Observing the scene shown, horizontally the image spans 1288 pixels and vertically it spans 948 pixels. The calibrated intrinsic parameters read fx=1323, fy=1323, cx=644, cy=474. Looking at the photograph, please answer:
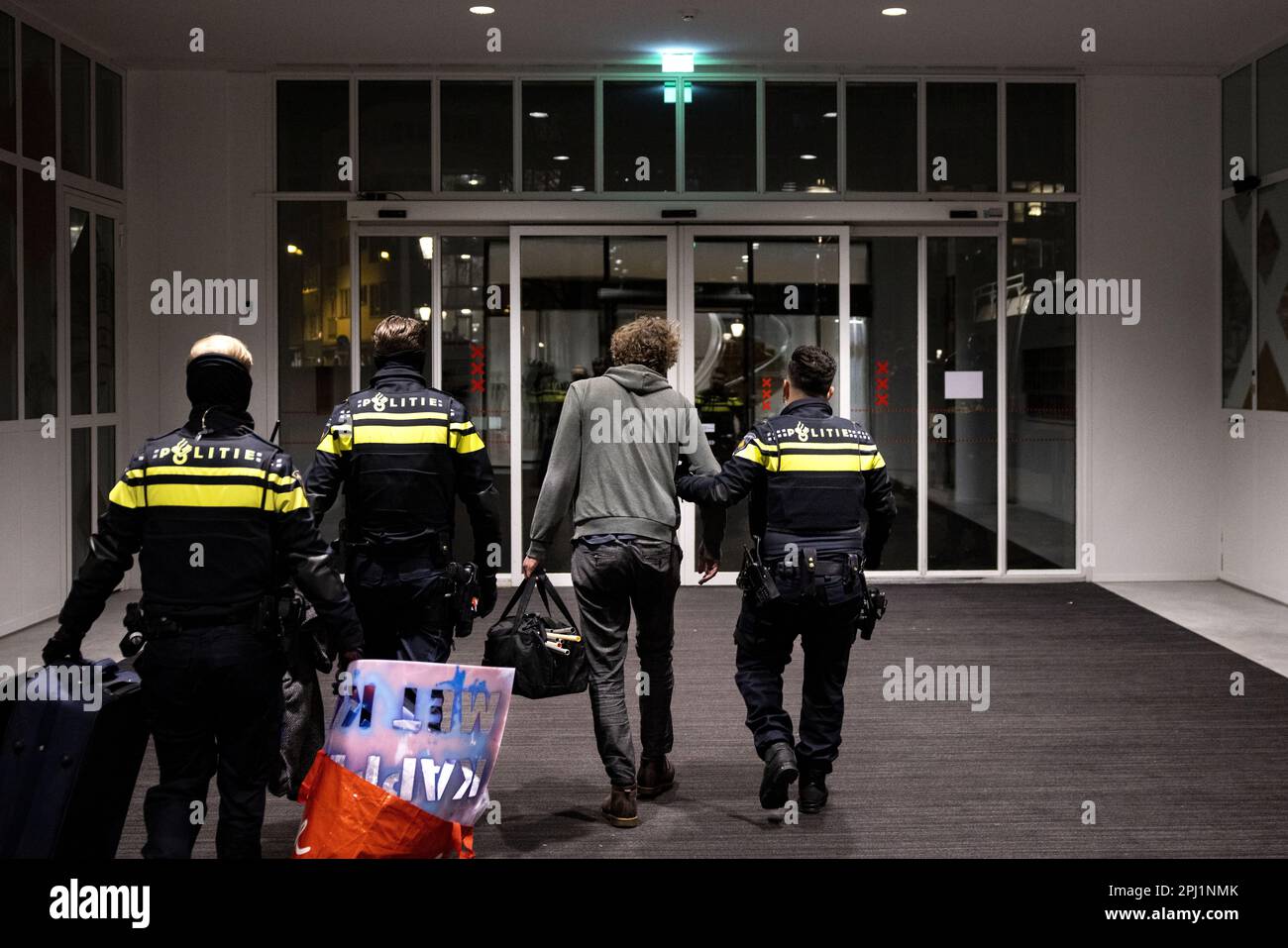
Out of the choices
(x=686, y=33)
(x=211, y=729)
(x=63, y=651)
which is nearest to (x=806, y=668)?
(x=211, y=729)

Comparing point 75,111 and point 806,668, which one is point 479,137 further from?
point 806,668

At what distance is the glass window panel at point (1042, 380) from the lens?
1043cm

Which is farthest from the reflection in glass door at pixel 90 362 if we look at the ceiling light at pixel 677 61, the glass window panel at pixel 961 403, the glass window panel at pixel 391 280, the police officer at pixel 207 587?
the glass window panel at pixel 961 403

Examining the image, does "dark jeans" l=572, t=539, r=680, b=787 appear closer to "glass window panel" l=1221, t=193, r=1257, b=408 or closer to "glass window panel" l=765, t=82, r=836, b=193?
"glass window panel" l=765, t=82, r=836, b=193

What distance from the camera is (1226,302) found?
10312 mm

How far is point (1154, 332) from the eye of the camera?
10430mm

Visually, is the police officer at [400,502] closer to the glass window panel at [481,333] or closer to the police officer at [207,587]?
the police officer at [207,587]

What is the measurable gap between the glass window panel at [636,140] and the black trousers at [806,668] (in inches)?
241

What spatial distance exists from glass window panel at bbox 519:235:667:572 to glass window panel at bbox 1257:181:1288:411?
4.42 metres

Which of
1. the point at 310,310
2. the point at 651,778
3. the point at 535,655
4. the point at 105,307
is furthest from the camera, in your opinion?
the point at 310,310

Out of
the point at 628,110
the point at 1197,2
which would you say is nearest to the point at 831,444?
the point at 1197,2

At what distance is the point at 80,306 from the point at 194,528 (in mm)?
6510

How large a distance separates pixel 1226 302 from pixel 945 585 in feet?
10.2
